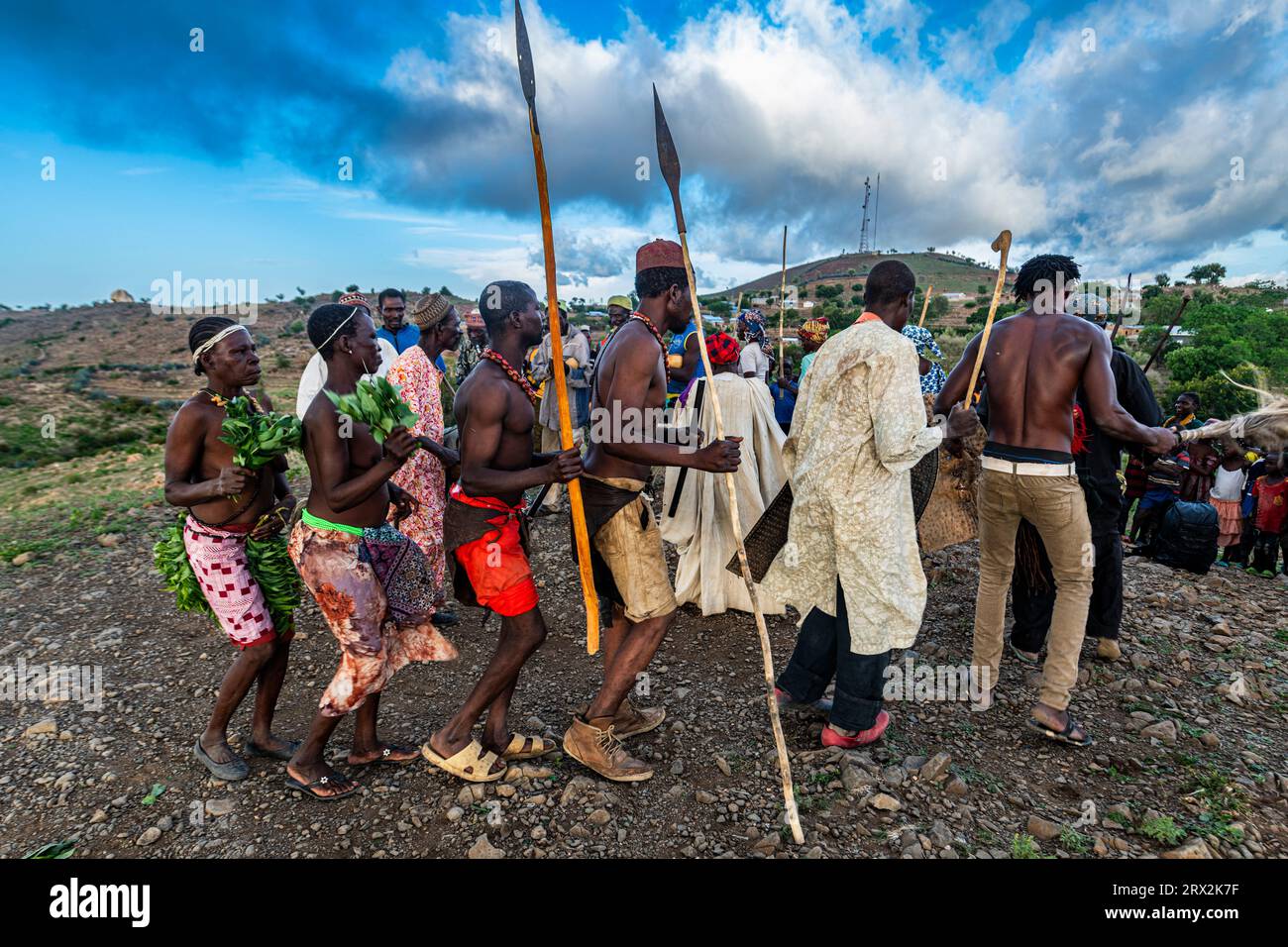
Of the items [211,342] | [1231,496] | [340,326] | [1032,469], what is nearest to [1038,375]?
[1032,469]

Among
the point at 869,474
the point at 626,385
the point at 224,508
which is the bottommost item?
the point at 224,508

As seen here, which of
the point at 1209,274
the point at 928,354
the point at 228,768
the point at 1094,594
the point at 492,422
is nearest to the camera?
the point at 492,422

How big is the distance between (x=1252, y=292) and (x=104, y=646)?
55.8 m

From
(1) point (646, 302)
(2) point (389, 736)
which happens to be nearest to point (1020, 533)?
(1) point (646, 302)

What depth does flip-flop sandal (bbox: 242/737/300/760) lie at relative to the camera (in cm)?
319

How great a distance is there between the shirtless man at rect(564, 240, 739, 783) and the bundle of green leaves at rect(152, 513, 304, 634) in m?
1.40

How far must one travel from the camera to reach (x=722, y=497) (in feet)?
14.7

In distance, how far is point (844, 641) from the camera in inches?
125

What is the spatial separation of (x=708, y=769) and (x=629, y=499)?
1319 millimetres

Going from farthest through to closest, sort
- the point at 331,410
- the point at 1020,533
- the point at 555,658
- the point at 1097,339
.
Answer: the point at 555,658 → the point at 1020,533 → the point at 1097,339 → the point at 331,410

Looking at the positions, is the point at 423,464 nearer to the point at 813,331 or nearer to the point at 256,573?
the point at 256,573

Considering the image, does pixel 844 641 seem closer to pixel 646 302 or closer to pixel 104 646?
pixel 646 302

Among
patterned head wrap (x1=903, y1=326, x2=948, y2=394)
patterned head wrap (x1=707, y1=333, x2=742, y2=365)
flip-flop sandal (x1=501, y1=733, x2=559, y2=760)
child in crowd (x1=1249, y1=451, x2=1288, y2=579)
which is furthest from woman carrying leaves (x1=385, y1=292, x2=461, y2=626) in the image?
child in crowd (x1=1249, y1=451, x2=1288, y2=579)

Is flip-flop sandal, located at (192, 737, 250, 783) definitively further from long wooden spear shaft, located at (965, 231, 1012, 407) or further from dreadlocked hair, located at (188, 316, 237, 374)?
long wooden spear shaft, located at (965, 231, 1012, 407)
